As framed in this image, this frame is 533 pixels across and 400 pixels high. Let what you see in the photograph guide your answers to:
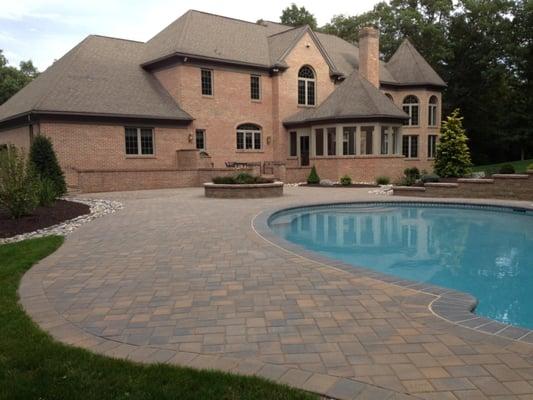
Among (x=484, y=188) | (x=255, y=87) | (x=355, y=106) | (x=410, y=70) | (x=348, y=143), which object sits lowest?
(x=484, y=188)

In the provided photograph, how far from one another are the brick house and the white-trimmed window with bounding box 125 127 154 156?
5cm

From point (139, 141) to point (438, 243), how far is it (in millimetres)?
17864

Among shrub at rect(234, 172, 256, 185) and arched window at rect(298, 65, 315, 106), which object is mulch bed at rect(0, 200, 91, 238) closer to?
shrub at rect(234, 172, 256, 185)

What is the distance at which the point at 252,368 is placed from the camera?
3338 mm

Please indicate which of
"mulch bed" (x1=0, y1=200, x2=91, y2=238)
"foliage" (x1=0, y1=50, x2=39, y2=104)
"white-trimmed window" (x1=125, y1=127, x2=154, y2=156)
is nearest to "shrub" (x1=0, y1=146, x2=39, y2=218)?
"mulch bed" (x1=0, y1=200, x2=91, y2=238)

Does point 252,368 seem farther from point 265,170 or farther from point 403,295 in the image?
point 265,170

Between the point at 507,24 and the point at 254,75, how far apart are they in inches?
988

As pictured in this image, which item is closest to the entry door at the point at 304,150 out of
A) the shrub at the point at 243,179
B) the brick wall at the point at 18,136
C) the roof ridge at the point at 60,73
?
the shrub at the point at 243,179

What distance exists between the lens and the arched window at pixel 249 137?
91.6 ft

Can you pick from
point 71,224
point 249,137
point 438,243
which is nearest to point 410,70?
point 249,137

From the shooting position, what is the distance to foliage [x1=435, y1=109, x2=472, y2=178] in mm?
20125

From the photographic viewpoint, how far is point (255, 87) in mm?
28250

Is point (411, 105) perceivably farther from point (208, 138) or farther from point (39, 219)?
point (39, 219)

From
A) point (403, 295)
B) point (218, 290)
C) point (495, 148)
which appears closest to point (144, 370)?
point (218, 290)
